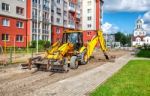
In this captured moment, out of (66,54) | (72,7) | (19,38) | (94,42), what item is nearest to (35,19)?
(19,38)

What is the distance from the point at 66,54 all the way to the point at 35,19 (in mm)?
34658

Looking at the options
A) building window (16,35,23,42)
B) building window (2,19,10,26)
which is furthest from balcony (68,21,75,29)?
building window (2,19,10,26)

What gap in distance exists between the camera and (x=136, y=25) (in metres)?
185

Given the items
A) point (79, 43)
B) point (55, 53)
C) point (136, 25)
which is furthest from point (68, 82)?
point (136, 25)

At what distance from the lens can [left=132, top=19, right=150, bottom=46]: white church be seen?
17862 cm

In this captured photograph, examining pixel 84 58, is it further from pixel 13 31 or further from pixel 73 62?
pixel 13 31

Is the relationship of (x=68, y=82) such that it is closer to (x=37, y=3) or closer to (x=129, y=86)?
(x=129, y=86)

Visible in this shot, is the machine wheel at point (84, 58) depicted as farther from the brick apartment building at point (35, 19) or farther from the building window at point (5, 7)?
the building window at point (5, 7)

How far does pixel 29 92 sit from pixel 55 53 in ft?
26.4

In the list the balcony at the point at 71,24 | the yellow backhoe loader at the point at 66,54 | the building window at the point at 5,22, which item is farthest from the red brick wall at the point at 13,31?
the yellow backhoe loader at the point at 66,54

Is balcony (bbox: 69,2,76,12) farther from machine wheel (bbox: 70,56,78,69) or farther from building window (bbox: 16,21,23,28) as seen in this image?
machine wheel (bbox: 70,56,78,69)

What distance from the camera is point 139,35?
18062cm

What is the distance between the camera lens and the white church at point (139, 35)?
179 metres

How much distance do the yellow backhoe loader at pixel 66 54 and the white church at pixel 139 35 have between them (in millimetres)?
155326
